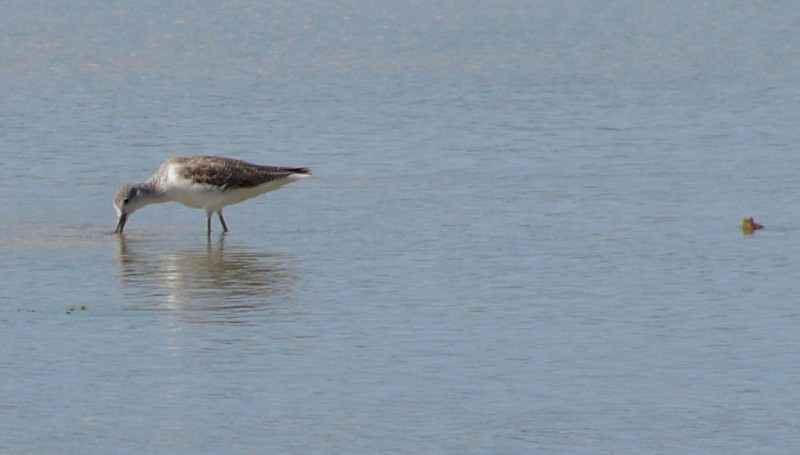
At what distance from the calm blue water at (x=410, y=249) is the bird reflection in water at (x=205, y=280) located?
4cm

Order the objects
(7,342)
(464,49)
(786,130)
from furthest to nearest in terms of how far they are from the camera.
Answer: (464,49) → (786,130) → (7,342)

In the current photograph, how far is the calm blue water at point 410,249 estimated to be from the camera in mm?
8727

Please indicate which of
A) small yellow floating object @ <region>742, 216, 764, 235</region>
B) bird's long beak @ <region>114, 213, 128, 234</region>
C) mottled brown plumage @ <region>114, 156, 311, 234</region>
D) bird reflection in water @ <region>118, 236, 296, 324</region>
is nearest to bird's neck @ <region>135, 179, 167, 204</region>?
mottled brown plumage @ <region>114, 156, 311, 234</region>

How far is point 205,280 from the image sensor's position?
12.4m

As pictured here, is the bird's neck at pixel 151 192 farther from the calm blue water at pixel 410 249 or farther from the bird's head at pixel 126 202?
the calm blue water at pixel 410 249

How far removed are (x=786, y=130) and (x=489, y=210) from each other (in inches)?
193

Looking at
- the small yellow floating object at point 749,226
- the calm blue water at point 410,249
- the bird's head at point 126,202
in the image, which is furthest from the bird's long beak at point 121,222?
the small yellow floating object at point 749,226

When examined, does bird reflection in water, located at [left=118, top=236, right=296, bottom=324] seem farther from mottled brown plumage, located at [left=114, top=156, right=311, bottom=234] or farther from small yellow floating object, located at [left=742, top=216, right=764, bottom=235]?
small yellow floating object, located at [left=742, top=216, right=764, bottom=235]

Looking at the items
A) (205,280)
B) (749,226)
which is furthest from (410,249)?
(749,226)

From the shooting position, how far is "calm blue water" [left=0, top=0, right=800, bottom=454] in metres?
8.73

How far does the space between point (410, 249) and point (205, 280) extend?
5.04 feet

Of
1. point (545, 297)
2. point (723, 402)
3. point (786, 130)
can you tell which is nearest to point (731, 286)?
point (545, 297)

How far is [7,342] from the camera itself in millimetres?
10188

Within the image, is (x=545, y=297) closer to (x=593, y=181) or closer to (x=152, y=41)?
(x=593, y=181)
